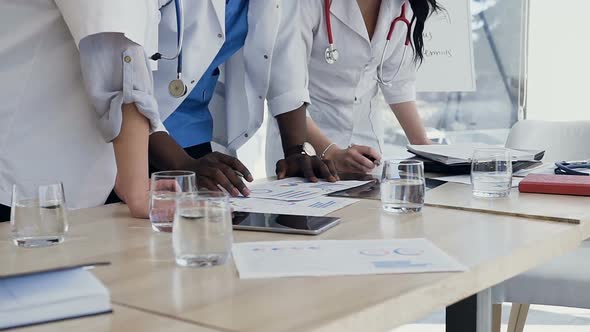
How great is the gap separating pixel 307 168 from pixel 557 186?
0.50 meters

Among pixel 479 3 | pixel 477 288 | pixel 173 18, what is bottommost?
pixel 477 288

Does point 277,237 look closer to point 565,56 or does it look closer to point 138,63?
point 138,63

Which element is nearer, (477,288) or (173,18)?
(477,288)

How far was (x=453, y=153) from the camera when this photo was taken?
1.86 metres

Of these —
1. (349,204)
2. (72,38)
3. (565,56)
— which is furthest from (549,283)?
(565,56)

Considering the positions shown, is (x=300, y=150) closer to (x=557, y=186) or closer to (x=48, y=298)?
(x=557, y=186)

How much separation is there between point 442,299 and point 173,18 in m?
0.91

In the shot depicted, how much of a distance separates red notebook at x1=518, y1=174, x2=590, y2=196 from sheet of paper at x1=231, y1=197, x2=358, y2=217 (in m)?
0.35

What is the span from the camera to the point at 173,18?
5.12ft

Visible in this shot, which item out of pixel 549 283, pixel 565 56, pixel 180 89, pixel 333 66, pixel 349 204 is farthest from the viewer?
pixel 565 56

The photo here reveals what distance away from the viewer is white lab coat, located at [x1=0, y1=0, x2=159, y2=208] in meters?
1.29

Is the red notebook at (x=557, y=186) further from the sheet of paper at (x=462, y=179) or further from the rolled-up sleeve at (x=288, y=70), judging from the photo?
the rolled-up sleeve at (x=288, y=70)

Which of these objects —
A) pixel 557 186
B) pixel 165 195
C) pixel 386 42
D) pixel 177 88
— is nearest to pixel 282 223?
pixel 165 195

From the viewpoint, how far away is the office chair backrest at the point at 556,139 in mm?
2438
